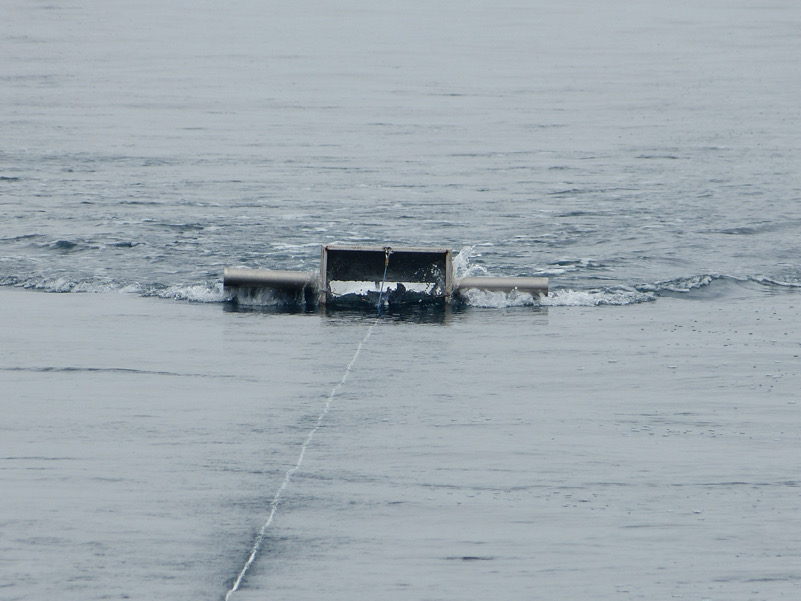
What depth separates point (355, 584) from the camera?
24.5ft

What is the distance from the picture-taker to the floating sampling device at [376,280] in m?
15.9

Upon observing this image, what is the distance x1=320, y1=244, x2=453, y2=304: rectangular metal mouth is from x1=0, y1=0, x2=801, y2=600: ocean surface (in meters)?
0.67

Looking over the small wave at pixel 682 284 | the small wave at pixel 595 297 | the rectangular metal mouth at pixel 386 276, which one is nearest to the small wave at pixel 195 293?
the rectangular metal mouth at pixel 386 276

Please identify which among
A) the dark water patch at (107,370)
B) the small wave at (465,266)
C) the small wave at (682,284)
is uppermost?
the small wave at (465,266)

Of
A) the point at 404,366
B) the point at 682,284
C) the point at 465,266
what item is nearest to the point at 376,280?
the point at 465,266

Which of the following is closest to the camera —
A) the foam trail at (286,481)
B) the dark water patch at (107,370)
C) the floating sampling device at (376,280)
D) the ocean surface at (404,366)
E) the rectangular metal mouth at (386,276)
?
the foam trail at (286,481)

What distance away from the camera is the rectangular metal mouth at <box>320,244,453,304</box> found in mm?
16078

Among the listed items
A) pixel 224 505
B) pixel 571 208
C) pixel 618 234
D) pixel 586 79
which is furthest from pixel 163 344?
pixel 586 79

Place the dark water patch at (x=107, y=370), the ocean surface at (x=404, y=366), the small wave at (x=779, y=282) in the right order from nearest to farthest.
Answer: the ocean surface at (x=404, y=366), the dark water patch at (x=107, y=370), the small wave at (x=779, y=282)

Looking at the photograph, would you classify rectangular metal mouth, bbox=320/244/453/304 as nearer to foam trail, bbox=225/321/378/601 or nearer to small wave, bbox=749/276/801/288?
foam trail, bbox=225/321/378/601

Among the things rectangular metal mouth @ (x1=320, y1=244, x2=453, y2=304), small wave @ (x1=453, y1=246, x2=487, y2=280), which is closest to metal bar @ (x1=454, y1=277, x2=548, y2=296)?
rectangular metal mouth @ (x1=320, y1=244, x2=453, y2=304)

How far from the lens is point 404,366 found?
12.6 m

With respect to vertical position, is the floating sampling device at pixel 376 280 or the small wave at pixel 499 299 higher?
the floating sampling device at pixel 376 280

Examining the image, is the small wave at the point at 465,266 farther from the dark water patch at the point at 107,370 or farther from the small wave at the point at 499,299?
the dark water patch at the point at 107,370
